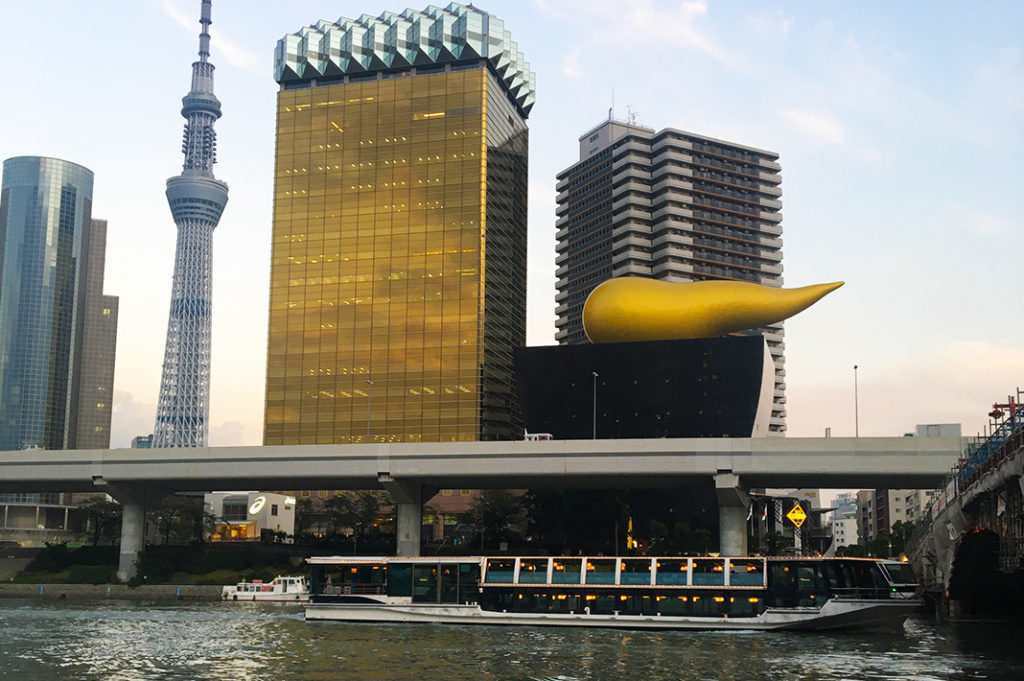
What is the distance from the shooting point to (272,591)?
310 feet

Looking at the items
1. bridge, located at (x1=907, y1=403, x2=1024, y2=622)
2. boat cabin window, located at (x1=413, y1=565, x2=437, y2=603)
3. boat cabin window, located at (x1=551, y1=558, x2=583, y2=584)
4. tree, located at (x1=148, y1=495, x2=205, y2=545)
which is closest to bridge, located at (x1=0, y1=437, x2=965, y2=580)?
bridge, located at (x1=907, y1=403, x2=1024, y2=622)

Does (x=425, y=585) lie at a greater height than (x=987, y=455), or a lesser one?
lesser

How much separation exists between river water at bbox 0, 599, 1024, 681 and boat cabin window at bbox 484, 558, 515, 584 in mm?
4236

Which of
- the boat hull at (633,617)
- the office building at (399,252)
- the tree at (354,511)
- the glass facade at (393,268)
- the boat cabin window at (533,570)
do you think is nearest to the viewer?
the boat hull at (633,617)

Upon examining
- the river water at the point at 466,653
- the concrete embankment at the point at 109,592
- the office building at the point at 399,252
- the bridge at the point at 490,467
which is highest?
the office building at the point at 399,252

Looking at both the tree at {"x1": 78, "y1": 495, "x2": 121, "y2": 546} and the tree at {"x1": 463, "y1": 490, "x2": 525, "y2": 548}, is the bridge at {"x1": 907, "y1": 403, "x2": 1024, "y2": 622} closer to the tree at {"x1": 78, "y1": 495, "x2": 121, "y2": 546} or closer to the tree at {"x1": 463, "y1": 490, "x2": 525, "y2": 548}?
the tree at {"x1": 463, "y1": 490, "x2": 525, "y2": 548}

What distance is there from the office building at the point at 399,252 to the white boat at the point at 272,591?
79874mm

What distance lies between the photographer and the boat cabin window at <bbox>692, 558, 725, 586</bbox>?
63438 millimetres

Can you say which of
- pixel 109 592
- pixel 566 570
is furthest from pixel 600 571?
pixel 109 592

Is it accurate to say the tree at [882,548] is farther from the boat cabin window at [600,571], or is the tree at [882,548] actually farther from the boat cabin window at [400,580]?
the boat cabin window at [400,580]

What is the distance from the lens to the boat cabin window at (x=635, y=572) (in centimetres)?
6506

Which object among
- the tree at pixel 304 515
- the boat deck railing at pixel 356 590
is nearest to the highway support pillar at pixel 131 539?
the boat deck railing at pixel 356 590

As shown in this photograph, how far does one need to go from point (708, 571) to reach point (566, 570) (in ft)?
27.9

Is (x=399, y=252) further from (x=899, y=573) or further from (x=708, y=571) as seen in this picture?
(x=899, y=573)
